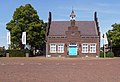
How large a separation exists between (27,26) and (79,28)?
37.6ft

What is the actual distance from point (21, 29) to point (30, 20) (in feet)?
9.84

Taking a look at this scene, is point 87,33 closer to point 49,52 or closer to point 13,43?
point 49,52

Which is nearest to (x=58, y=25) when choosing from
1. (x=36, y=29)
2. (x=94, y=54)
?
(x=36, y=29)

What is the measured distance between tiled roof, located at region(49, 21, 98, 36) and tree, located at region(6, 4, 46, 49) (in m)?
2.78

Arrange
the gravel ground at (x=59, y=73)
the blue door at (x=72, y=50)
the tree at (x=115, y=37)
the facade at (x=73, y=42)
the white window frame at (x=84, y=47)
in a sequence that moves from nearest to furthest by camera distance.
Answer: the gravel ground at (x=59, y=73) < the facade at (x=73, y=42) < the white window frame at (x=84, y=47) < the blue door at (x=72, y=50) < the tree at (x=115, y=37)

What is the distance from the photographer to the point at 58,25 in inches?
2697

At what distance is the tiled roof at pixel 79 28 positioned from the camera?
65812 mm

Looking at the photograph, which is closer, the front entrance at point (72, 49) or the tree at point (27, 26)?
the tree at point (27, 26)

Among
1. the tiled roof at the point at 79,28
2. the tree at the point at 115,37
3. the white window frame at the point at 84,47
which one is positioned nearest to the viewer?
the white window frame at the point at 84,47

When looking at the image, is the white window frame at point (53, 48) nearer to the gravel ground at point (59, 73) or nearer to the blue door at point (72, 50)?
the blue door at point (72, 50)

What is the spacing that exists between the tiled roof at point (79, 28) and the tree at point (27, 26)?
9.12 feet

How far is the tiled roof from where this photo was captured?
65812mm

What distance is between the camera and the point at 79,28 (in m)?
67.4

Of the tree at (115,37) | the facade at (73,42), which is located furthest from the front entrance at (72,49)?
the tree at (115,37)
